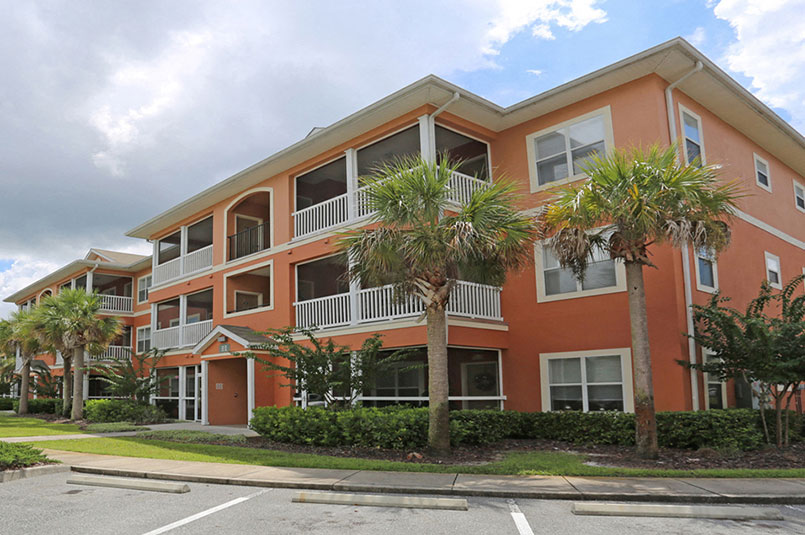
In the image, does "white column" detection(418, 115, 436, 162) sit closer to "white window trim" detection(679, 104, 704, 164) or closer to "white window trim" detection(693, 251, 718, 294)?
"white window trim" detection(679, 104, 704, 164)

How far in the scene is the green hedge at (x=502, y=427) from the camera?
1206 cm

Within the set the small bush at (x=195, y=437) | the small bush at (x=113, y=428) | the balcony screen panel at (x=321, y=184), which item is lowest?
the small bush at (x=113, y=428)

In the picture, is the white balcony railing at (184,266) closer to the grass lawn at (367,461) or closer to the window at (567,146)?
the grass lawn at (367,461)

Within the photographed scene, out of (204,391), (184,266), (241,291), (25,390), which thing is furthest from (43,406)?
(241,291)

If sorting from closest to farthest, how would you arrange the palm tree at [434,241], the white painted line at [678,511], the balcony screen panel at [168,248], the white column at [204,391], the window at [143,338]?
the white painted line at [678,511] < the palm tree at [434,241] < the white column at [204,391] < the balcony screen panel at [168,248] < the window at [143,338]

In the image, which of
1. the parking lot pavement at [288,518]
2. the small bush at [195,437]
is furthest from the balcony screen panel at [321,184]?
the parking lot pavement at [288,518]

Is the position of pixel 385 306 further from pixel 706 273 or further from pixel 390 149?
pixel 706 273

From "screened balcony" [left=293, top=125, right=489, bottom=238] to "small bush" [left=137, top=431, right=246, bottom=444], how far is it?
652 centimetres

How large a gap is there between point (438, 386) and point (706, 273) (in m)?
7.64

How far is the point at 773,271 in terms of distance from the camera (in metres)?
17.9

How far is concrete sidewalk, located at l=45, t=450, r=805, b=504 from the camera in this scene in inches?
316

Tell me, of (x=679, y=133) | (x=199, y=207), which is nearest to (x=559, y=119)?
(x=679, y=133)

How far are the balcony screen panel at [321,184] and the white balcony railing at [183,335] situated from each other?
20.6 feet

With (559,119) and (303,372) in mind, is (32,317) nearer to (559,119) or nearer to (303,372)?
(303,372)
